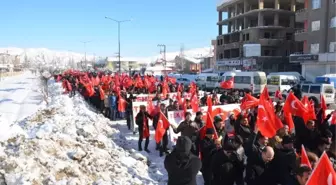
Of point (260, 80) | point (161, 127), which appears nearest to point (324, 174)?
point (161, 127)

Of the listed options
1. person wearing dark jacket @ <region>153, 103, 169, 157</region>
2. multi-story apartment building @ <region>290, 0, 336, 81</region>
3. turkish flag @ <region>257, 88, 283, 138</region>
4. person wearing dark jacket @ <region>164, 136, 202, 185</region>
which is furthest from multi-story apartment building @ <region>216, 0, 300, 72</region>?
person wearing dark jacket @ <region>164, 136, 202, 185</region>

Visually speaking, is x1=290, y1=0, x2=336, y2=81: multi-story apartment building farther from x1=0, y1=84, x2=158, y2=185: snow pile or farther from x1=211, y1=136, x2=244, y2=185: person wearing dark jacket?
x1=211, y1=136, x2=244, y2=185: person wearing dark jacket

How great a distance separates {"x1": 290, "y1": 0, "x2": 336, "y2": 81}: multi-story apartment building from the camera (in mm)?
39438

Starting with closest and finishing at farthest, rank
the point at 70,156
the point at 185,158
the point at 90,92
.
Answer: the point at 185,158
the point at 70,156
the point at 90,92

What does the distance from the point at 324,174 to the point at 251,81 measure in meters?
27.1

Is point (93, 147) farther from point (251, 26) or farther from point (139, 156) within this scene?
point (251, 26)

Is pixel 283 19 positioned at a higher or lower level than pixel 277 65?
higher

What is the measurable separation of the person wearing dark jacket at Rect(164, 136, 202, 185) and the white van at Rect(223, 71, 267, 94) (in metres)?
24.9

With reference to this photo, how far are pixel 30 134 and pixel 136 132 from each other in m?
5.58

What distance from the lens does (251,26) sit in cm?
6794

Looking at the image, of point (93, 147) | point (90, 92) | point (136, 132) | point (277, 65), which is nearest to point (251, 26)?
point (277, 65)

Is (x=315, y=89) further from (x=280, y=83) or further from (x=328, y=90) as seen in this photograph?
(x=280, y=83)

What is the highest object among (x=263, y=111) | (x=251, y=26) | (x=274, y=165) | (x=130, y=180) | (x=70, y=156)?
(x=251, y=26)

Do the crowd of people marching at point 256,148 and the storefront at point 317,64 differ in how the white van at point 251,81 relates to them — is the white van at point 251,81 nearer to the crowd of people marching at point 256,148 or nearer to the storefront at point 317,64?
the storefront at point 317,64
